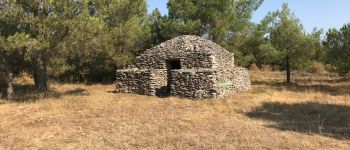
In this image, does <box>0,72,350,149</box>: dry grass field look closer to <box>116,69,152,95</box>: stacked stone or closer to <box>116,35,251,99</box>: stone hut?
<box>116,35,251,99</box>: stone hut

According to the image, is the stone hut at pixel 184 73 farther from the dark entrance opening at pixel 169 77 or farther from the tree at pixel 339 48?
the tree at pixel 339 48

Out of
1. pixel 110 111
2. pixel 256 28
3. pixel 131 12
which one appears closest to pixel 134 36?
pixel 131 12

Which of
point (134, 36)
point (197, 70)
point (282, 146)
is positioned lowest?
point (282, 146)

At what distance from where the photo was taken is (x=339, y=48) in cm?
2233

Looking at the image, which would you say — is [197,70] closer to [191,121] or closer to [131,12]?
[191,121]

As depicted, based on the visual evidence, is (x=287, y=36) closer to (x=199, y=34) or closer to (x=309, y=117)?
(x=199, y=34)

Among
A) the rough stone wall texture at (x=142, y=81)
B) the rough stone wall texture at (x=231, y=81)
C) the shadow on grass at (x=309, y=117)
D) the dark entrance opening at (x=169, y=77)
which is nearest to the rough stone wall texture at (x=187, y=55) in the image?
the dark entrance opening at (x=169, y=77)

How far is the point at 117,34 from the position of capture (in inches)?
947

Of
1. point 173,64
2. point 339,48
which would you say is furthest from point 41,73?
point 339,48

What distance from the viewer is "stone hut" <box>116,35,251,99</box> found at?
57.7 feet

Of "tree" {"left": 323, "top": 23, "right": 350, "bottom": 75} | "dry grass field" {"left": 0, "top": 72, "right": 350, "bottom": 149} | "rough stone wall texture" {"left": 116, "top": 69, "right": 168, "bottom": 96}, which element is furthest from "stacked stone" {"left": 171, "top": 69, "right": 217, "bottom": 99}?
"tree" {"left": 323, "top": 23, "right": 350, "bottom": 75}

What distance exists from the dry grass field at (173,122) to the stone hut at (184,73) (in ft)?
2.67

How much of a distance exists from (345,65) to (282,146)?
547 inches

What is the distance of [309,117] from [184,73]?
20.0 ft
